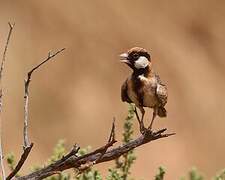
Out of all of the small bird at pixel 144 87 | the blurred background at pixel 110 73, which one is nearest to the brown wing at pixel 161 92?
the small bird at pixel 144 87

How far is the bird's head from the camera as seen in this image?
1.86m

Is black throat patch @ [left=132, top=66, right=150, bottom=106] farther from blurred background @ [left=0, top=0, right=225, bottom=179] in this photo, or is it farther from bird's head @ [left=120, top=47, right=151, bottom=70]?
blurred background @ [left=0, top=0, right=225, bottom=179]

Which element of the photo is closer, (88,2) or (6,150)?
(6,150)

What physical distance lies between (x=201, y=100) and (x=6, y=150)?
7.19 feet

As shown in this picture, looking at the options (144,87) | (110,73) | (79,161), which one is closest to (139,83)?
(144,87)

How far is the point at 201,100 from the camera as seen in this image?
8.41 m

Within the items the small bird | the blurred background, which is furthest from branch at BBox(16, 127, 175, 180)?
the blurred background

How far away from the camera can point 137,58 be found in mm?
1876

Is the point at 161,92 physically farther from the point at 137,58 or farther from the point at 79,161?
the point at 79,161

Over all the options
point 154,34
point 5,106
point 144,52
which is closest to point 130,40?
point 154,34

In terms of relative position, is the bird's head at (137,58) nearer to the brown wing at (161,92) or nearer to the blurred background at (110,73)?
the brown wing at (161,92)

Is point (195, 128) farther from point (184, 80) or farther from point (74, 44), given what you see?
point (74, 44)

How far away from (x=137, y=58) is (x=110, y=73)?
6.22 meters

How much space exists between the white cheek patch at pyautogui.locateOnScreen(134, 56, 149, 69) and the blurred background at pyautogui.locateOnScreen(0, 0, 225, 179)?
532 centimetres
